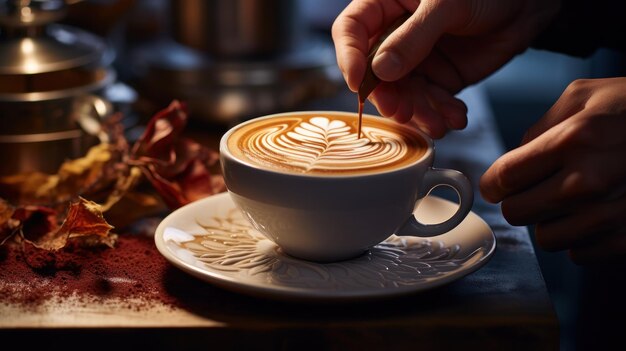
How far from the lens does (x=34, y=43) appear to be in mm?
1398

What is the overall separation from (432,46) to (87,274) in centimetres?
56

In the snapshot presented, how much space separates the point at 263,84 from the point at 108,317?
35.4 inches

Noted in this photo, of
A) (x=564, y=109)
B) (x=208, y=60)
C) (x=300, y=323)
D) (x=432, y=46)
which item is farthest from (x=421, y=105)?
(x=208, y=60)

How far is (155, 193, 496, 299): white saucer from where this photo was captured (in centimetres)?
89

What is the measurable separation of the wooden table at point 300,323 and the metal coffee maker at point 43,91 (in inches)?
17.7

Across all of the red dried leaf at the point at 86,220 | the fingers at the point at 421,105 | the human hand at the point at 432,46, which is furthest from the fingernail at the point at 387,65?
the red dried leaf at the point at 86,220

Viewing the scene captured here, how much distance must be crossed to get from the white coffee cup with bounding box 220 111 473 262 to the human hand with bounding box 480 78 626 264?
2.5 inches

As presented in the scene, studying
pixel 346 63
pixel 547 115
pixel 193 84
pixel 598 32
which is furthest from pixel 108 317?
pixel 598 32

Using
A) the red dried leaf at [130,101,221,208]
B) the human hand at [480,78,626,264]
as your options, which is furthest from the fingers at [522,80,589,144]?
the red dried leaf at [130,101,221,208]

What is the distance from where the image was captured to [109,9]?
191cm

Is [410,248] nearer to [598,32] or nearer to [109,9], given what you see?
[598,32]

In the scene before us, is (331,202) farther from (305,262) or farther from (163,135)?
(163,135)

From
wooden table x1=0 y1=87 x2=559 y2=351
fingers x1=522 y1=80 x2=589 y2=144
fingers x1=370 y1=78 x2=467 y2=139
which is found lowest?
wooden table x1=0 y1=87 x2=559 y2=351

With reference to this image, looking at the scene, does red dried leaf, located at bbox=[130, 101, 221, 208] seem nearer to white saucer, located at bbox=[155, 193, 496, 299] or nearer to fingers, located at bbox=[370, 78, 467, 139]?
white saucer, located at bbox=[155, 193, 496, 299]
